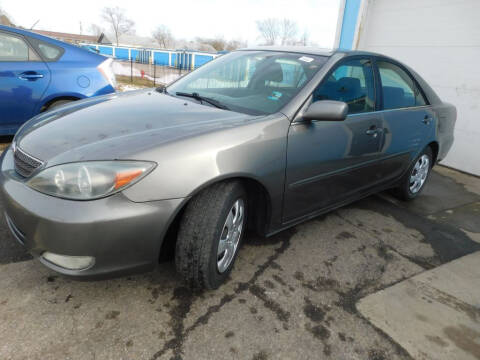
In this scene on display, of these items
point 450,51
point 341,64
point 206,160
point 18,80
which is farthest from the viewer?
point 450,51

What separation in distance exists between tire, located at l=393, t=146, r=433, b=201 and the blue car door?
399 cm

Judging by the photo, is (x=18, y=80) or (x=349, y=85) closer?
(x=349, y=85)

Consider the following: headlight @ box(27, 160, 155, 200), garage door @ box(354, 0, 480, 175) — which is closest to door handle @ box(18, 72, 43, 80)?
headlight @ box(27, 160, 155, 200)

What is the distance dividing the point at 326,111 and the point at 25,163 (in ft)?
5.68

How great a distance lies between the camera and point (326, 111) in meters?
2.17

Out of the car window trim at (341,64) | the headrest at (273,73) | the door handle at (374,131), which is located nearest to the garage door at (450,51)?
the car window trim at (341,64)

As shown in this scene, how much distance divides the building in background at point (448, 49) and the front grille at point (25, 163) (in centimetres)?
578

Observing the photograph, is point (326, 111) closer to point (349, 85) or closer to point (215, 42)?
point (349, 85)

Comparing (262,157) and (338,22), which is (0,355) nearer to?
(262,157)

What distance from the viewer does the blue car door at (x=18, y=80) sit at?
144 inches

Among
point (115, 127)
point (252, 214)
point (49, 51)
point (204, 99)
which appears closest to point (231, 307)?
point (252, 214)

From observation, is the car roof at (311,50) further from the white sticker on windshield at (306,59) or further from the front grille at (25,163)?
the front grille at (25,163)

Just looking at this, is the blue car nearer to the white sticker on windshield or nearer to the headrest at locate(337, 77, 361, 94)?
the white sticker on windshield

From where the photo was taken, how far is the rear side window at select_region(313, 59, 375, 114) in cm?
249
